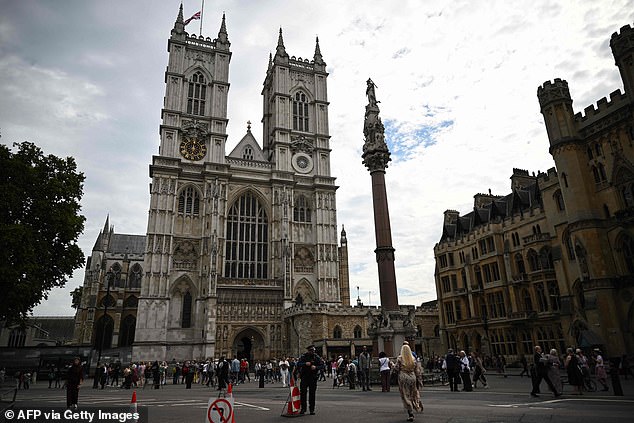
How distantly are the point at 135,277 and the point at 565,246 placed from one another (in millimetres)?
58074

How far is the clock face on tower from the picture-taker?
48.1 m

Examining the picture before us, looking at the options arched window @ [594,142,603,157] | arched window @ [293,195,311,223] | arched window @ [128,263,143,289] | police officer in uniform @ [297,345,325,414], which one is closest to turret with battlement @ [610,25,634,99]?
arched window @ [594,142,603,157]

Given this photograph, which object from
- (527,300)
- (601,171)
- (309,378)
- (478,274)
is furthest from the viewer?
(478,274)

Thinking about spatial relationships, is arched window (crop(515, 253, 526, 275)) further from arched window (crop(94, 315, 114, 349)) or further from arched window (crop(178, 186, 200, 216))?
arched window (crop(94, 315, 114, 349))

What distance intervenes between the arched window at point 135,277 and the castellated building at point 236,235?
11.3 ft

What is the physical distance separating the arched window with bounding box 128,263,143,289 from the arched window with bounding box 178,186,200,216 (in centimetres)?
2241

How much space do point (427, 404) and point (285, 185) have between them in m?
40.1

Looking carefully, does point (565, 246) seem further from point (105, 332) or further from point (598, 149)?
point (105, 332)

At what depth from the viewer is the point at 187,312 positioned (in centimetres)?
4331

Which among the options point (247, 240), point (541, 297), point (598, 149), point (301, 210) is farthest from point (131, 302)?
point (598, 149)

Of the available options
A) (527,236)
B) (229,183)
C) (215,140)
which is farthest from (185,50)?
(527,236)

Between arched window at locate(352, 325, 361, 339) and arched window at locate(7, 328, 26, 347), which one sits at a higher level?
arched window at locate(7, 328, 26, 347)

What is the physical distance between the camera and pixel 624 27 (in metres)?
23.4

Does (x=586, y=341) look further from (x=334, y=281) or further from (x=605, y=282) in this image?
(x=334, y=281)
